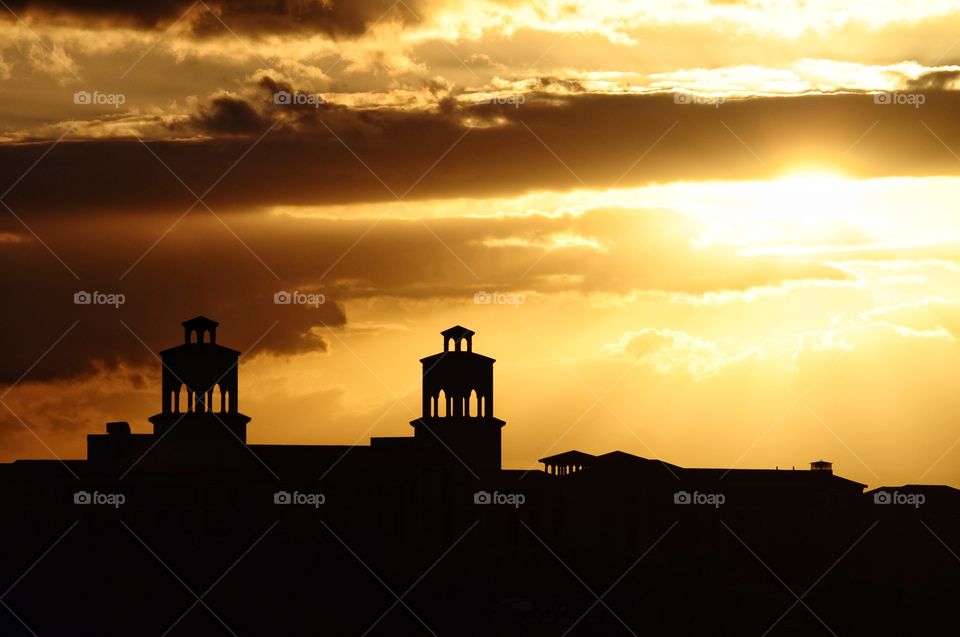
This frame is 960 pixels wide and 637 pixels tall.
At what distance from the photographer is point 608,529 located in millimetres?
89125

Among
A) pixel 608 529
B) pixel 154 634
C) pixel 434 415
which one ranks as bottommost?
pixel 154 634

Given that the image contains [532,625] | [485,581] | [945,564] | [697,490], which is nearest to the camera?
[532,625]

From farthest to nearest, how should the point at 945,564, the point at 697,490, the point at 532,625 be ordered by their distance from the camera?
the point at 697,490, the point at 945,564, the point at 532,625

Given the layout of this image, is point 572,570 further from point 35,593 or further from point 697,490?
point 35,593

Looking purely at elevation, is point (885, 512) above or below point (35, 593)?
above

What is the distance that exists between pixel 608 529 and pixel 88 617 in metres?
22.8

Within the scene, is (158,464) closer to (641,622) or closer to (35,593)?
(35,593)

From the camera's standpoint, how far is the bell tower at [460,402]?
95312 millimetres

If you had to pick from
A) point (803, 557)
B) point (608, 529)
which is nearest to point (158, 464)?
point (608, 529)

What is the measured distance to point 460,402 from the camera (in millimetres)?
96312

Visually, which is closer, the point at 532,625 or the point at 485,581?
the point at 532,625

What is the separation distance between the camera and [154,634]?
7581 cm

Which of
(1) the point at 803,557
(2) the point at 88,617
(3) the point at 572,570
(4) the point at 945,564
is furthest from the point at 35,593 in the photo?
(4) the point at 945,564

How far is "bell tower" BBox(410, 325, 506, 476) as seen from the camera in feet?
313
